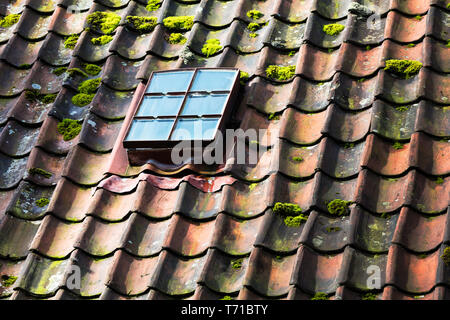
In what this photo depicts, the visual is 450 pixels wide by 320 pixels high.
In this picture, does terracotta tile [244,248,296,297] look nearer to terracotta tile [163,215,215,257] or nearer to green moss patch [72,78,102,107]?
terracotta tile [163,215,215,257]

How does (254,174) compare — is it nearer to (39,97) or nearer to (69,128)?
(69,128)

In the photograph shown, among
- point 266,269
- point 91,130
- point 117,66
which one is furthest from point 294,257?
point 117,66

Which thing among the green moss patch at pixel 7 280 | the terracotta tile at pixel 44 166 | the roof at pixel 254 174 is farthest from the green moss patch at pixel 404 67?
the green moss patch at pixel 7 280

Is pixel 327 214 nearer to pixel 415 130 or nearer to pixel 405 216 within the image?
pixel 405 216

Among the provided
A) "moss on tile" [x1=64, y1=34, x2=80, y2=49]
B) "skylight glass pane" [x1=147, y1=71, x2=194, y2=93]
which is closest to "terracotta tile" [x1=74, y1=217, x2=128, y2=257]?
"skylight glass pane" [x1=147, y1=71, x2=194, y2=93]

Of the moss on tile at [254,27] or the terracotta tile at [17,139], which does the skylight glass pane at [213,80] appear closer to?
the moss on tile at [254,27]

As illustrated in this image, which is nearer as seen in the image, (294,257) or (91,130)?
(294,257)
